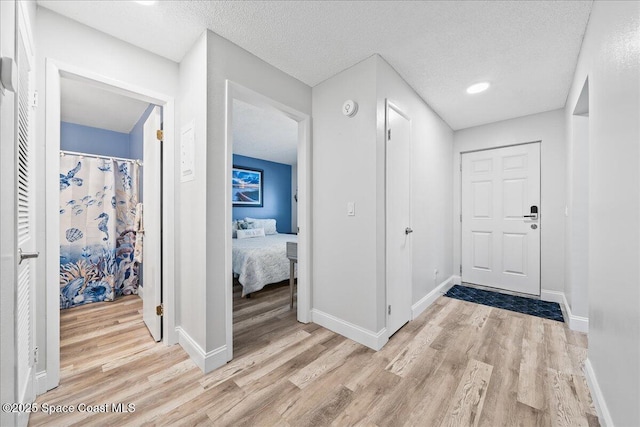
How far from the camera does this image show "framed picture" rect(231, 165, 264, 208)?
5387mm

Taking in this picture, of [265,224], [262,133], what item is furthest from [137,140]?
[265,224]

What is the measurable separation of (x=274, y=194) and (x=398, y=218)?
439cm

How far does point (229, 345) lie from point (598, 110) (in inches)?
106

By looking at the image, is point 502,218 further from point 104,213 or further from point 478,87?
point 104,213

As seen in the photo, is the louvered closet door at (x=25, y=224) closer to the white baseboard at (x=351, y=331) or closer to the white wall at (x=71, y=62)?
the white wall at (x=71, y=62)

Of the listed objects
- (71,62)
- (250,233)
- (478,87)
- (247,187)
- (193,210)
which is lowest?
(250,233)

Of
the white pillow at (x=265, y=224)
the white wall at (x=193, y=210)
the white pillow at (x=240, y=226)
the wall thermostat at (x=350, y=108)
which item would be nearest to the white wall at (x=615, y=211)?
the wall thermostat at (x=350, y=108)

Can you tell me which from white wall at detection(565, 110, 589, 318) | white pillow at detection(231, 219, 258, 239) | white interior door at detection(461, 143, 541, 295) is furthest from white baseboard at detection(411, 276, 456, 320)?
white pillow at detection(231, 219, 258, 239)

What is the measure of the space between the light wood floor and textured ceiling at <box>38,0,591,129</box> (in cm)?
231

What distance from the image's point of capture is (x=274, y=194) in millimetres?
6270

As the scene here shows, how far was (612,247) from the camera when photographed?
117 centimetres

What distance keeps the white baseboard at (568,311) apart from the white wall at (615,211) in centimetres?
97

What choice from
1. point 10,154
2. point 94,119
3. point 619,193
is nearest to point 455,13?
point 619,193

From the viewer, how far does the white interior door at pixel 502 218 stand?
323cm
